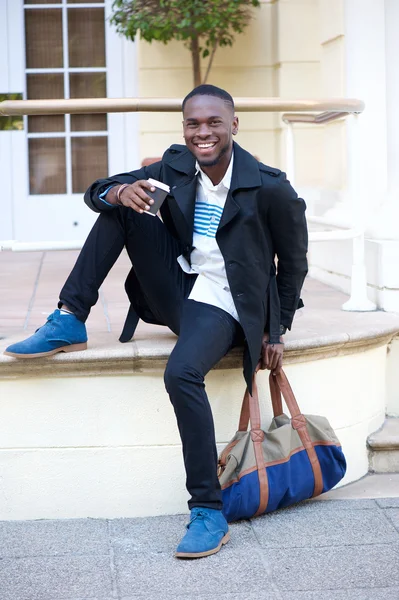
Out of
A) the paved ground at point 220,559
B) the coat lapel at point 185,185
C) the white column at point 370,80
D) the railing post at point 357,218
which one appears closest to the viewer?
the paved ground at point 220,559

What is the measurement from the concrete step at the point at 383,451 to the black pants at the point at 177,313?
2.65 feet

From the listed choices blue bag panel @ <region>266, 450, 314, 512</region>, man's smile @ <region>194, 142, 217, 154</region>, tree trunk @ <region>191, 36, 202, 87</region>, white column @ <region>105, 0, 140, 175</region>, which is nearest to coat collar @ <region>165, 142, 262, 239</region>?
man's smile @ <region>194, 142, 217, 154</region>

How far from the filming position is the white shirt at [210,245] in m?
2.91

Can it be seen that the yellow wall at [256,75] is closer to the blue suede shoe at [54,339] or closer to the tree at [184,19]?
the tree at [184,19]

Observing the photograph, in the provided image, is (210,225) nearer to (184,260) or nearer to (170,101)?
(184,260)

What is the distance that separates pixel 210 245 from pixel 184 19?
3.44m

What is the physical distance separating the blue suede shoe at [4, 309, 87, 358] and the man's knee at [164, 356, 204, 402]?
1.24 feet

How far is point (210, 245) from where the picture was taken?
115 inches

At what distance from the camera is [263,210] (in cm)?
286

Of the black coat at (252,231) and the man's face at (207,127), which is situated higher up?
the man's face at (207,127)

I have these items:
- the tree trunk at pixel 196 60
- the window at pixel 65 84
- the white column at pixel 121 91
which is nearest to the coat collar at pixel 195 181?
the tree trunk at pixel 196 60

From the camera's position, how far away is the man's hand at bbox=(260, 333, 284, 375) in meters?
2.97

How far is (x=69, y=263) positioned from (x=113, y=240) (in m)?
3.14

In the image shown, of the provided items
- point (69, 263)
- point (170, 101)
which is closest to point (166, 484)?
point (170, 101)
